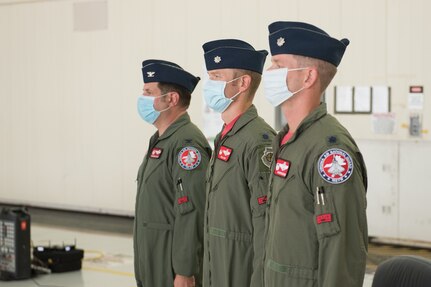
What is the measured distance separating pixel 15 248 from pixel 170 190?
10.6 feet

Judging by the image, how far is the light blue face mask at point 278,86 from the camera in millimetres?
2945

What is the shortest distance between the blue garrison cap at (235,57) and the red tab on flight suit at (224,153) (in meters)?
0.48

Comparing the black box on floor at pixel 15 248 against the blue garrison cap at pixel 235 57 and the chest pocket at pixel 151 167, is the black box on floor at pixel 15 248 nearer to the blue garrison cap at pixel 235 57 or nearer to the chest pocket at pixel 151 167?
the chest pocket at pixel 151 167

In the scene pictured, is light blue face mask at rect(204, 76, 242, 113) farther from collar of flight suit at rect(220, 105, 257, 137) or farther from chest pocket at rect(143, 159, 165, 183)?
chest pocket at rect(143, 159, 165, 183)

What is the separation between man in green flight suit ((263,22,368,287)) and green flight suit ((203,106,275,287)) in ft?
1.77

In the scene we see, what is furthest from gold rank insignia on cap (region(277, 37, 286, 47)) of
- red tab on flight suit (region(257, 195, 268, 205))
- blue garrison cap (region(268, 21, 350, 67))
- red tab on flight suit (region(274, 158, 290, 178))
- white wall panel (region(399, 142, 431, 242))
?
white wall panel (region(399, 142, 431, 242))

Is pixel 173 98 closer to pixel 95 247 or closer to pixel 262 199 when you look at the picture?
pixel 262 199

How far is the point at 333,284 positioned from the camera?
8.41 ft

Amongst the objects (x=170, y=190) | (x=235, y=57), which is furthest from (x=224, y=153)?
(x=170, y=190)

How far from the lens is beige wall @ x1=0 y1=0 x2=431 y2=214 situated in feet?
28.9

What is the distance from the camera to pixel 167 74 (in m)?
4.63

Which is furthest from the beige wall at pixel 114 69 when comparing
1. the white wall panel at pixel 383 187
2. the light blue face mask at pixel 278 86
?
the light blue face mask at pixel 278 86

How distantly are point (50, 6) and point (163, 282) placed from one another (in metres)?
9.13

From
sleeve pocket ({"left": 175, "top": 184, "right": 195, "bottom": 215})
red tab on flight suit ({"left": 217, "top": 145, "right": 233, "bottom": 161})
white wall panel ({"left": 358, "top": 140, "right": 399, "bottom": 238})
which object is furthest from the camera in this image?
white wall panel ({"left": 358, "top": 140, "right": 399, "bottom": 238})
